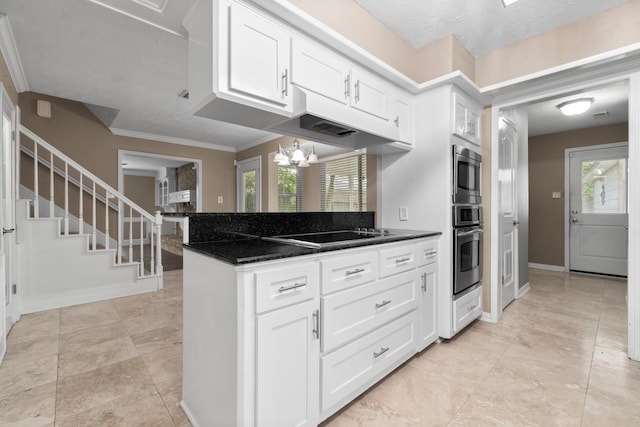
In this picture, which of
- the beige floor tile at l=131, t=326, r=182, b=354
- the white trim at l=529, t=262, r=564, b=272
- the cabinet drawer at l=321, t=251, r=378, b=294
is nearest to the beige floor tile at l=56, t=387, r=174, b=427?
the beige floor tile at l=131, t=326, r=182, b=354

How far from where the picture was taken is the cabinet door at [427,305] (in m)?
2.12

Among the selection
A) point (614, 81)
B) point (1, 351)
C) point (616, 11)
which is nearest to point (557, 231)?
point (614, 81)

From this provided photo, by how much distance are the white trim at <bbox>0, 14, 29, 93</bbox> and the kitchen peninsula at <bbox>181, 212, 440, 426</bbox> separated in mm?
2331

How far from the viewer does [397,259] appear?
6.20ft

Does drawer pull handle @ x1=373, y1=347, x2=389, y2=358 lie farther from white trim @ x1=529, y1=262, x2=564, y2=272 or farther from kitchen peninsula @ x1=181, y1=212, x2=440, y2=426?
white trim @ x1=529, y1=262, x2=564, y2=272

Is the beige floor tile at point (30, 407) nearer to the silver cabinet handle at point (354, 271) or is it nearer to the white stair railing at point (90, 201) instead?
the silver cabinet handle at point (354, 271)

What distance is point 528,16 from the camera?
2.15 meters

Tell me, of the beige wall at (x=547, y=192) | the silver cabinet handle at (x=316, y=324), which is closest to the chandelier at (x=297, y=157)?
the silver cabinet handle at (x=316, y=324)

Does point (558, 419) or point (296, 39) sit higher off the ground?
point (296, 39)

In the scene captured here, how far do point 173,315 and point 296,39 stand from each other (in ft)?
9.06

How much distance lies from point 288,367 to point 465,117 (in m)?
2.44

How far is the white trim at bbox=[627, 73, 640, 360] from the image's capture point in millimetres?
2066

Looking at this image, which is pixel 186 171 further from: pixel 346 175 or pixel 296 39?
pixel 296 39

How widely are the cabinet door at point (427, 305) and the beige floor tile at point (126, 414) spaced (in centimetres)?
165
